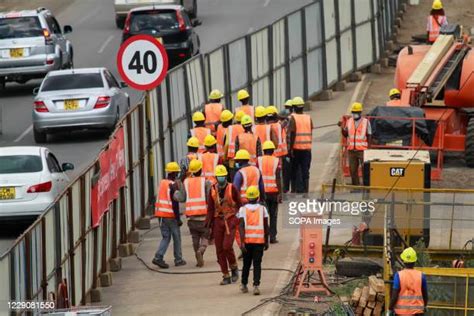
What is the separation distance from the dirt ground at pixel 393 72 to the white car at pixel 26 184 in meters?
6.92

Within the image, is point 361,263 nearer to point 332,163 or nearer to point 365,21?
point 332,163

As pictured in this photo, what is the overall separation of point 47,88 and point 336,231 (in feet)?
38.6

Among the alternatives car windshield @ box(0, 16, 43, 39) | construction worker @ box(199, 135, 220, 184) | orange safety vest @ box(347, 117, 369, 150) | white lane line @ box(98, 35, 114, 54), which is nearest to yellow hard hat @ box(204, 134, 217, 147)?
construction worker @ box(199, 135, 220, 184)

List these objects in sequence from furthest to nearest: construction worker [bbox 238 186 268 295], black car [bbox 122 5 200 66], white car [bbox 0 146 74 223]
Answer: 1. black car [bbox 122 5 200 66]
2. white car [bbox 0 146 74 223]
3. construction worker [bbox 238 186 268 295]

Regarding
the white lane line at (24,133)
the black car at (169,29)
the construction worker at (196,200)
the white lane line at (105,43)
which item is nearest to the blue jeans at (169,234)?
the construction worker at (196,200)

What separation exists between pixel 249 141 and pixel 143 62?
2.01 meters

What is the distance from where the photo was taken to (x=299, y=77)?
38344mm

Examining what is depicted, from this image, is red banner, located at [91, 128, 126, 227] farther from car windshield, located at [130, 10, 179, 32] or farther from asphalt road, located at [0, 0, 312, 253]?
car windshield, located at [130, 10, 179, 32]

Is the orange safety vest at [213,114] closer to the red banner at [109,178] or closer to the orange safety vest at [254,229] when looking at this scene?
the red banner at [109,178]

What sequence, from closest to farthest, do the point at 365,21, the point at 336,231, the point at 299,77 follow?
the point at 336,231 → the point at 299,77 → the point at 365,21

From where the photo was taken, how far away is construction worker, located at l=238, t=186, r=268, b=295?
21.6 m

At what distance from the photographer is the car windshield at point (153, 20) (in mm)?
42781

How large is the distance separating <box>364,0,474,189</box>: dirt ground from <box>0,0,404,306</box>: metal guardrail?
0.62m

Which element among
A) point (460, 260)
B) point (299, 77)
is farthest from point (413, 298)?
point (299, 77)
